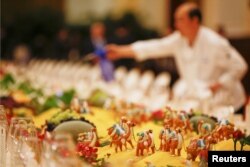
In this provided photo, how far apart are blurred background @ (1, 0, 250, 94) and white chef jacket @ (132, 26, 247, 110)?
155 cm

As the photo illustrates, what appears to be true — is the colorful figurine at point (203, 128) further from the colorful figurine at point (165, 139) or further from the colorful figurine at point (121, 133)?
the colorful figurine at point (121, 133)

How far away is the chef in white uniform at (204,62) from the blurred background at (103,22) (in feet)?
5.19

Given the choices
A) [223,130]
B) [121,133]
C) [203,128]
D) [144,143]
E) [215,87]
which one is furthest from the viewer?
[215,87]

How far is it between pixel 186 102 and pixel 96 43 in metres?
5.22

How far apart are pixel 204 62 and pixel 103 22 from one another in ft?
24.5

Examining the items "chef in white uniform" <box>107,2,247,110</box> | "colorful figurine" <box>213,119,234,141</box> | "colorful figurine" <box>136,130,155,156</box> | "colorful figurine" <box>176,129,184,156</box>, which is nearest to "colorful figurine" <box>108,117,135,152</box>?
"colorful figurine" <box>136,130,155,156</box>

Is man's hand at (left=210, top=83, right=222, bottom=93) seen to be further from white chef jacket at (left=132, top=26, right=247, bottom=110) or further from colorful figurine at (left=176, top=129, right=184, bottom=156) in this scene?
colorful figurine at (left=176, top=129, right=184, bottom=156)

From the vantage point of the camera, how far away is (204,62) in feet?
15.6

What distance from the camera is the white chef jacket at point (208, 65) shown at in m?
4.49

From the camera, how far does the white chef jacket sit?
14.7 feet

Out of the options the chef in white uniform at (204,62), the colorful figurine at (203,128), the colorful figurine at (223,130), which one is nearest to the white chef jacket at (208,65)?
the chef in white uniform at (204,62)

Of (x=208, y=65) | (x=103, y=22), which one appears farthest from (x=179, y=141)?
(x=103, y=22)

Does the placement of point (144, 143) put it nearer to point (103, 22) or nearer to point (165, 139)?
point (165, 139)

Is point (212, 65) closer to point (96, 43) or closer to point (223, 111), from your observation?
point (223, 111)
